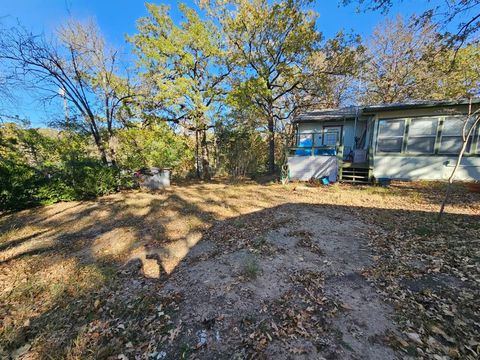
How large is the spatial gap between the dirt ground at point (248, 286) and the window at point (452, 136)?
3.52m

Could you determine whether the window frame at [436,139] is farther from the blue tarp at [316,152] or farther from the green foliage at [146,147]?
the green foliage at [146,147]

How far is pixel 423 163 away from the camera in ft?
28.3

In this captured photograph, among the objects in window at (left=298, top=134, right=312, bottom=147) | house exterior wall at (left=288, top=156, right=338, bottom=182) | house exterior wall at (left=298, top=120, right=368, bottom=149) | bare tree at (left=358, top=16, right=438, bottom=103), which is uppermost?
bare tree at (left=358, top=16, right=438, bottom=103)

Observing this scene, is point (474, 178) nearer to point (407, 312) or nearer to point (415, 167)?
point (415, 167)

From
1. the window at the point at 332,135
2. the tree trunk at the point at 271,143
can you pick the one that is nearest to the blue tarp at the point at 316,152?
the window at the point at 332,135

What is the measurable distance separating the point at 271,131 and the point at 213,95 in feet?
15.4

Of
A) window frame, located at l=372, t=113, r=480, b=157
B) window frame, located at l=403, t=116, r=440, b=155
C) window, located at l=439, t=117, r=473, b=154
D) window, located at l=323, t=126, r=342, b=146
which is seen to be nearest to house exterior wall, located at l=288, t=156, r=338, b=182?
window frame, located at l=372, t=113, r=480, b=157

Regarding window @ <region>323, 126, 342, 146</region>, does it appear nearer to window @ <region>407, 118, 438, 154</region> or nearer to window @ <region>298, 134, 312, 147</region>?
window @ <region>298, 134, 312, 147</region>

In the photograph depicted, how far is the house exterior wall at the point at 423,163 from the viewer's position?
7945 millimetres

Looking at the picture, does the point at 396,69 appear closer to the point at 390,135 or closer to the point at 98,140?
the point at 390,135

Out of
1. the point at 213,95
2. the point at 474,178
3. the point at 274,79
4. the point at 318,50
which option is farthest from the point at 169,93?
the point at 474,178

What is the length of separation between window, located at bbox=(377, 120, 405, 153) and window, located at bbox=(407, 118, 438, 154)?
31 cm

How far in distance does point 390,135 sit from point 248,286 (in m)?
9.58

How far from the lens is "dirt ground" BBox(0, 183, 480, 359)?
6.70 feet
